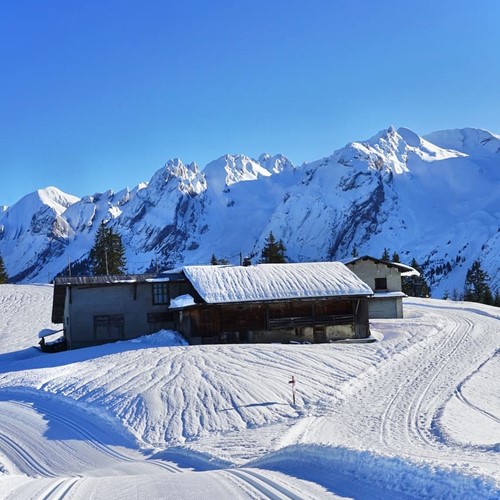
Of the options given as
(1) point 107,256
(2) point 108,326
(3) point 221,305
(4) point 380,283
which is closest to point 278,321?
(3) point 221,305

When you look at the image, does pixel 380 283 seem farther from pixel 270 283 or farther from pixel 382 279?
pixel 270 283

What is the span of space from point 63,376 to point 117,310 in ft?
38.3

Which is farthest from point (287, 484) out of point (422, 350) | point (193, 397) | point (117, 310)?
point (117, 310)

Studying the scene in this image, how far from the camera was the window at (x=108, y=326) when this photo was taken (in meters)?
36.4

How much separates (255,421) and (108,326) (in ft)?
63.4

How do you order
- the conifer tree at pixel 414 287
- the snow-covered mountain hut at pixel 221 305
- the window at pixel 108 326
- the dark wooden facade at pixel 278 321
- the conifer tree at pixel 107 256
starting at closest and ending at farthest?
1. the dark wooden facade at pixel 278 321
2. the snow-covered mountain hut at pixel 221 305
3. the window at pixel 108 326
4. the conifer tree at pixel 107 256
5. the conifer tree at pixel 414 287

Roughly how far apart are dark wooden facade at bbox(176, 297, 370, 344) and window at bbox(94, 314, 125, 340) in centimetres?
391

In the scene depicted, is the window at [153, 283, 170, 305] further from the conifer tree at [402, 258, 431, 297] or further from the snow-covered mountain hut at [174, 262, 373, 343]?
the conifer tree at [402, 258, 431, 297]

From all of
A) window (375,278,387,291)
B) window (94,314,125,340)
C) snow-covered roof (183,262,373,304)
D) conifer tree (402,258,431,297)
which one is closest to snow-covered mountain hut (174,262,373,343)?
snow-covered roof (183,262,373,304)

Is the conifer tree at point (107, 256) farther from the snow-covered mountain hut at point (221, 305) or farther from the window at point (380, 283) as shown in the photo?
the window at point (380, 283)

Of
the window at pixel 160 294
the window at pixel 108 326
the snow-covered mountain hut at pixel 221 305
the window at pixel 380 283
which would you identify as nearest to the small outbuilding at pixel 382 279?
the window at pixel 380 283

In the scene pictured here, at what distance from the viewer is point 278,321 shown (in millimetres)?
34531

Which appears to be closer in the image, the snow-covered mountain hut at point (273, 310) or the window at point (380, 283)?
the snow-covered mountain hut at point (273, 310)

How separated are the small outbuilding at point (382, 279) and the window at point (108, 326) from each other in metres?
19.8
